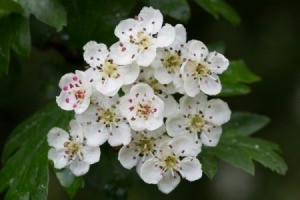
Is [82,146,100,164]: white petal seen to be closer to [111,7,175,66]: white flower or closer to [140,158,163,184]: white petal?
[140,158,163,184]: white petal

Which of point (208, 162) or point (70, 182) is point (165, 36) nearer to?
point (208, 162)

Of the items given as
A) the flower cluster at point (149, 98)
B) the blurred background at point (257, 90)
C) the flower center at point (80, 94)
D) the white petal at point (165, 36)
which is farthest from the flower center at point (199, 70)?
the blurred background at point (257, 90)

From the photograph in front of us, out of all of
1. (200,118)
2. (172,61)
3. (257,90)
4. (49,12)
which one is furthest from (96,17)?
(257,90)

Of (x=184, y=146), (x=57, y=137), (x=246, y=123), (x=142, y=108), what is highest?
(x=142, y=108)

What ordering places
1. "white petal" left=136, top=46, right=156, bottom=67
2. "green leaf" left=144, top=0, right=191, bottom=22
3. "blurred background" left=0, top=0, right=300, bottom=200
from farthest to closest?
"blurred background" left=0, top=0, right=300, bottom=200
"green leaf" left=144, top=0, right=191, bottom=22
"white petal" left=136, top=46, right=156, bottom=67

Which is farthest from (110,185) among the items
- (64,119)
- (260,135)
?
(260,135)

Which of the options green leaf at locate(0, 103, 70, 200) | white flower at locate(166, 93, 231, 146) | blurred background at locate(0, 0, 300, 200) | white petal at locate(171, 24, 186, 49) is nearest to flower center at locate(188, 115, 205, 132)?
white flower at locate(166, 93, 231, 146)
